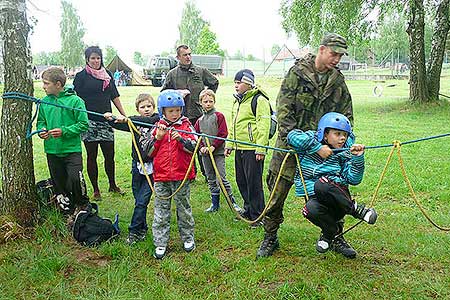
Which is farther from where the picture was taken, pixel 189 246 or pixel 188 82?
pixel 188 82

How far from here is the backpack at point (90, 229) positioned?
4316 millimetres

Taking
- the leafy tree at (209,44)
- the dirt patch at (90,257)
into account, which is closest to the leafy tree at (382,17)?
the dirt patch at (90,257)

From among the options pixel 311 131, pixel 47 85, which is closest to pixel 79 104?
pixel 47 85

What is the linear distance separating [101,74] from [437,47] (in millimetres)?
12535

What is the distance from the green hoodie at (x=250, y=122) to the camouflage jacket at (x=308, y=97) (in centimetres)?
86

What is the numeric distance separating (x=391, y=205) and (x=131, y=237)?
3.16 metres

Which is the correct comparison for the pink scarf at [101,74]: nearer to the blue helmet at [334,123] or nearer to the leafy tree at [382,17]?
the blue helmet at [334,123]

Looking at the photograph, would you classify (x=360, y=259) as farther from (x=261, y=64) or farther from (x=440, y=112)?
(x=261, y=64)

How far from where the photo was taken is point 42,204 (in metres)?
4.70

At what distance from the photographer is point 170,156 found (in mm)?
4094

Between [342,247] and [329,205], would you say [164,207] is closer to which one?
[329,205]

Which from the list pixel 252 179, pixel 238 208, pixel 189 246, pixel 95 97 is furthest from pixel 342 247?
pixel 95 97

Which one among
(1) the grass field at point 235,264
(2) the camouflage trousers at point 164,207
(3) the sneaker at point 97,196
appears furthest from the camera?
(3) the sneaker at point 97,196

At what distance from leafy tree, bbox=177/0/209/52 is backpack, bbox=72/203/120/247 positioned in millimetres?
72276
